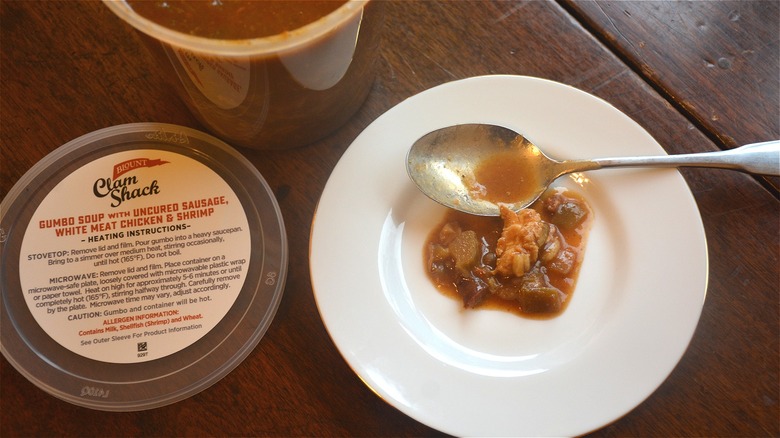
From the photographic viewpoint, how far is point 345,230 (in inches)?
35.4

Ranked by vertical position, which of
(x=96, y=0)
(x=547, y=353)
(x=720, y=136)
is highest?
(x=96, y=0)

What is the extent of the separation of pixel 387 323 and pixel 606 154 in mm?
453

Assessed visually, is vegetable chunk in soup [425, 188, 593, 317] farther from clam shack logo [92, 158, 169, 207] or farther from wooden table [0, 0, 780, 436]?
clam shack logo [92, 158, 169, 207]

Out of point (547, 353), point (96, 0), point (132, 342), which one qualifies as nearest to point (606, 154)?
point (547, 353)

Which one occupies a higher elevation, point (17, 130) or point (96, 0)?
point (96, 0)

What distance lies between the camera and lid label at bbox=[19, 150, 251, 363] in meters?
0.91

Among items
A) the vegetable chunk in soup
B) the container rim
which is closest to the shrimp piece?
the vegetable chunk in soup

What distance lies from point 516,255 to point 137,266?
62 centimetres

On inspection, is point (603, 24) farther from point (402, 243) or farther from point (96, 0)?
point (96, 0)

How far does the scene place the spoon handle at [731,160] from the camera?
91 centimetres

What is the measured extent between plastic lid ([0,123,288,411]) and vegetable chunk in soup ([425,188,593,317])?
28 centimetres

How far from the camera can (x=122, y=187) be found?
3.19ft

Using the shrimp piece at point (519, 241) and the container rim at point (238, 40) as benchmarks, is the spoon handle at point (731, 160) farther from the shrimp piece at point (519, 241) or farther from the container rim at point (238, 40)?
the container rim at point (238, 40)

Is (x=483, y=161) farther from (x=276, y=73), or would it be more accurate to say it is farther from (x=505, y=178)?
(x=276, y=73)
